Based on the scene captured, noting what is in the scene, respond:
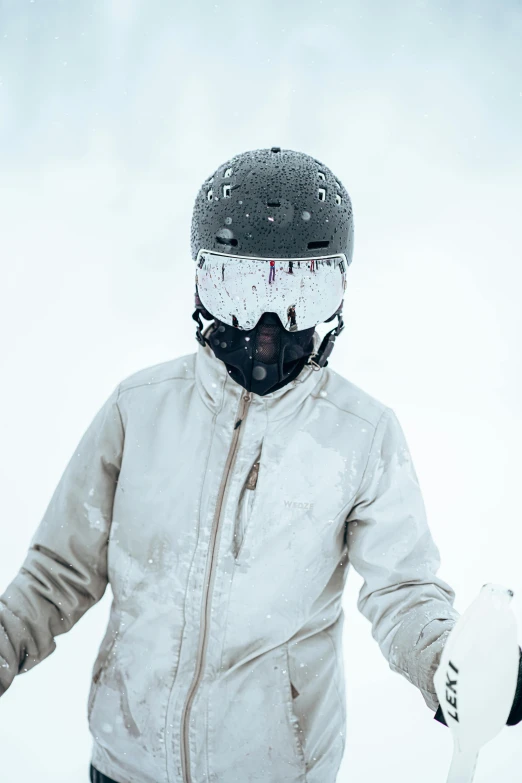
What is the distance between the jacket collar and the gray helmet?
25cm

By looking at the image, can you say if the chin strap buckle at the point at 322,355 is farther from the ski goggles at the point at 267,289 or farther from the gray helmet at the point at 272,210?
the gray helmet at the point at 272,210

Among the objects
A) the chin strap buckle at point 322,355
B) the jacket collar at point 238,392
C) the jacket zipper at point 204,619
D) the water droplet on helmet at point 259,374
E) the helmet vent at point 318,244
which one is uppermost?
the helmet vent at point 318,244

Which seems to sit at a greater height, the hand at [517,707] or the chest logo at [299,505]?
the chest logo at [299,505]

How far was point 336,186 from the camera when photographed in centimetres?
153

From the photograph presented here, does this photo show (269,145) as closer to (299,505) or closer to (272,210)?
(272,210)

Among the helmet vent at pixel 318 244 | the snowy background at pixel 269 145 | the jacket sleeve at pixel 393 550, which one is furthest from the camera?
the snowy background at pixel 269 145

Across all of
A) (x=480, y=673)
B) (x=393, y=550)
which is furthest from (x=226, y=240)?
(x=480, y=673)

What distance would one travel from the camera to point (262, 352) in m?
1.44

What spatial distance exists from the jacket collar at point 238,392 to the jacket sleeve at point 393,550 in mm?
188

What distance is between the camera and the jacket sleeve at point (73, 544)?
57.6 inches

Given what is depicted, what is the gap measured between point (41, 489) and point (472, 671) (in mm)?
3200

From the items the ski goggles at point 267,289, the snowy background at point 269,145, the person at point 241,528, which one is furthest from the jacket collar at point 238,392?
the snowy background at point 269,145

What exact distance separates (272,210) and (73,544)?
84 cm

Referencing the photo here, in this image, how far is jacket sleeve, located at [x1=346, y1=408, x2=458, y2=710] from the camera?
52.9 inches
